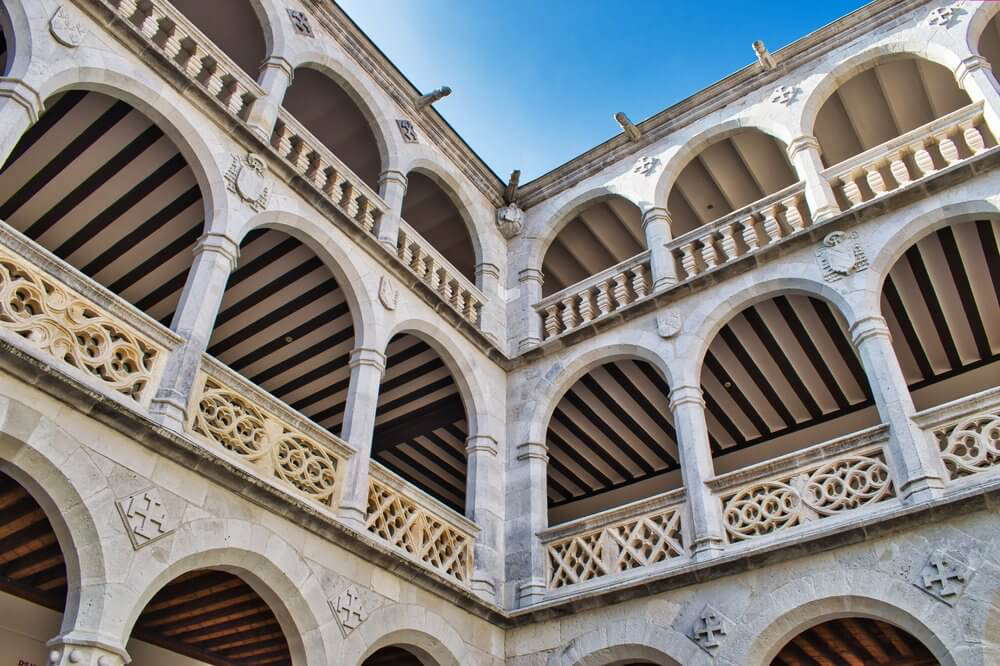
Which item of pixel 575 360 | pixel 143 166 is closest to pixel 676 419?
pixel 575 360

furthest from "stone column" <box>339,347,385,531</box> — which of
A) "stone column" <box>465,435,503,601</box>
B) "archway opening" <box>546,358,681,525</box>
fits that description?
"archway opening" <box>546,358,681,525</box>

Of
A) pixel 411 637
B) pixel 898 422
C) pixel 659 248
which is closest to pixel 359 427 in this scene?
pixel 411 637

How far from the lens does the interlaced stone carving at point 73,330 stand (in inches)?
221

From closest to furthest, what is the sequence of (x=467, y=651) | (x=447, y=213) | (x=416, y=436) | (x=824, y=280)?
(x=467, y=651)
(x=824, y=280)
(x=416, y=436)
(x=447, y=213)

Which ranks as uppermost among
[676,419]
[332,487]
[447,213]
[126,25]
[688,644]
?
[447,213]

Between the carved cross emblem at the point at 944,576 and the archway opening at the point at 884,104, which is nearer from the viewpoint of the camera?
the carved cross emblem at the point at 944,576

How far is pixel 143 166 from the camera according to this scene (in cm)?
805

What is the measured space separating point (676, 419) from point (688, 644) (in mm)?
2437

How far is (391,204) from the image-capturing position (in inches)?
400

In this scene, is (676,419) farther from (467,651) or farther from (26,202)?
(26,202)

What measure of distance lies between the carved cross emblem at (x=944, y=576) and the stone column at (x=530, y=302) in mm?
5332

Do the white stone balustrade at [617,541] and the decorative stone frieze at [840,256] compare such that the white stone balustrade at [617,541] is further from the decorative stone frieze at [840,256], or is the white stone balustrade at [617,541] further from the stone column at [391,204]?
the stone column at [391,204]

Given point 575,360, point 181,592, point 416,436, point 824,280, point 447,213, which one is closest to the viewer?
point 181,592

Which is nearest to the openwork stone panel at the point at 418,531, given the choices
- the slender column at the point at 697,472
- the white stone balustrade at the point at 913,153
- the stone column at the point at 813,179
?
the slender column at the point at 697,472
